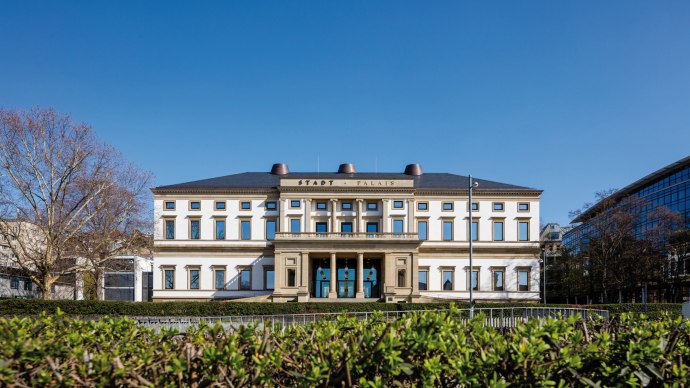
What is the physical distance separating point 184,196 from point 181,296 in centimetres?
1132

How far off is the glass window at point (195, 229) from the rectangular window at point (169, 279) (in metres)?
4.43

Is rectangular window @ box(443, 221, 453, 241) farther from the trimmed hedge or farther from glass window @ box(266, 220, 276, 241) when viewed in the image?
glass window @ box(266, 220, 276, 241)

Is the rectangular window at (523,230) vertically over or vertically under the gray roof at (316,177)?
under

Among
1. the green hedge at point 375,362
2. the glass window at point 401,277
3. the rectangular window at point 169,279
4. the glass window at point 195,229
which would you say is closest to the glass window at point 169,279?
the rectangular window at point 169,279

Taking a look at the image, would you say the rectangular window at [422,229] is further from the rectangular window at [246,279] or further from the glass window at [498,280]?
the rectangular window at [246,279]

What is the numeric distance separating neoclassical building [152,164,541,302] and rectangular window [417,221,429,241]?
11 cm

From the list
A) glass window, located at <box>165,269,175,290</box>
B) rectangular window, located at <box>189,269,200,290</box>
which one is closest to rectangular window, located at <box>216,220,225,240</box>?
rectangular window, located at <box>189,269,200,290</box>

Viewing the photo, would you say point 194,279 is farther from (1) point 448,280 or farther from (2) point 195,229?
(1) point 448,280

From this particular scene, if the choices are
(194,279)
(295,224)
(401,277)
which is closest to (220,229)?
(194,279)

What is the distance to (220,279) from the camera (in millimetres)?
54031

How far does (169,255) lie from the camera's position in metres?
54.4

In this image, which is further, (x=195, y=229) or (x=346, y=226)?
(x=195, y=229)

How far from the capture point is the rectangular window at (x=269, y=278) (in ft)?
175

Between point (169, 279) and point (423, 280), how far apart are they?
2873 cm
